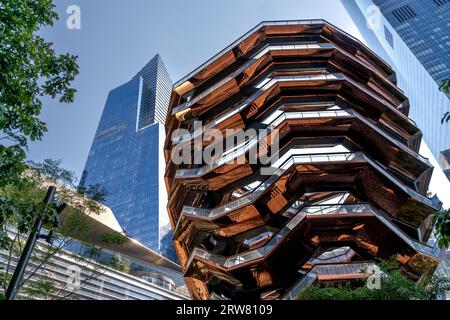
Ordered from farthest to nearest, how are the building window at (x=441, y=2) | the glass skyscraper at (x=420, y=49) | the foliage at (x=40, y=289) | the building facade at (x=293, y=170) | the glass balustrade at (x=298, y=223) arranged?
1. the building window at (x=441, y=2)
2. the glass skyscraper at (x=420, y=49)
3. the building facade at (x=293, y=170)
4. the glass balustrade at (x=298, y=223)
5. the foliage at (x=40, y=289)

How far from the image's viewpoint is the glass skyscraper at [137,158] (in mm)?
106750

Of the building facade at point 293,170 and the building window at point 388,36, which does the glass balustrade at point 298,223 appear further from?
the building window at point 388,36

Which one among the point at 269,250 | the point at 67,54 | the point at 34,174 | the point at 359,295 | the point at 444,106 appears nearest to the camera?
the point at 67,54

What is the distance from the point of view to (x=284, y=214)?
100ft

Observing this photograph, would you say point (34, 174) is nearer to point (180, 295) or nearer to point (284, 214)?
point (284, 214)

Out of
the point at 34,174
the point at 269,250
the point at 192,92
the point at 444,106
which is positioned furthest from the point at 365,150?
the point at 444,106

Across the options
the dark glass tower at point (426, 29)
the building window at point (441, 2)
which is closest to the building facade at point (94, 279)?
the dark glass tower at point (426, 29)

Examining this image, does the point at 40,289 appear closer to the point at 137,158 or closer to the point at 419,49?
the point at 419,49

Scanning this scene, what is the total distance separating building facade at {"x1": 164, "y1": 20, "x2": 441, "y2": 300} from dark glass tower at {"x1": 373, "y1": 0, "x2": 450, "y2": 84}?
2689 inches

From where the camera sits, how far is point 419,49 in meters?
97.7

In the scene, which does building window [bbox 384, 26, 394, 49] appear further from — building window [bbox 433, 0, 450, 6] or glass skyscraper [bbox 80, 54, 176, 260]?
glass skyscraper [bbox 80, 54, 176, 260]

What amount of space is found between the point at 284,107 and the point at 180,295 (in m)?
28.5

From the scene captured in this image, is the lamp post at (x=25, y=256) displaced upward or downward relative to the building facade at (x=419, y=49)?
downward

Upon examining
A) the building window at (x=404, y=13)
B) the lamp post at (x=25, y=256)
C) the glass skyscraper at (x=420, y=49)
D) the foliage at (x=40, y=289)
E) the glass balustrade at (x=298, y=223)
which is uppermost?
the building window at (x=404, y=13)
